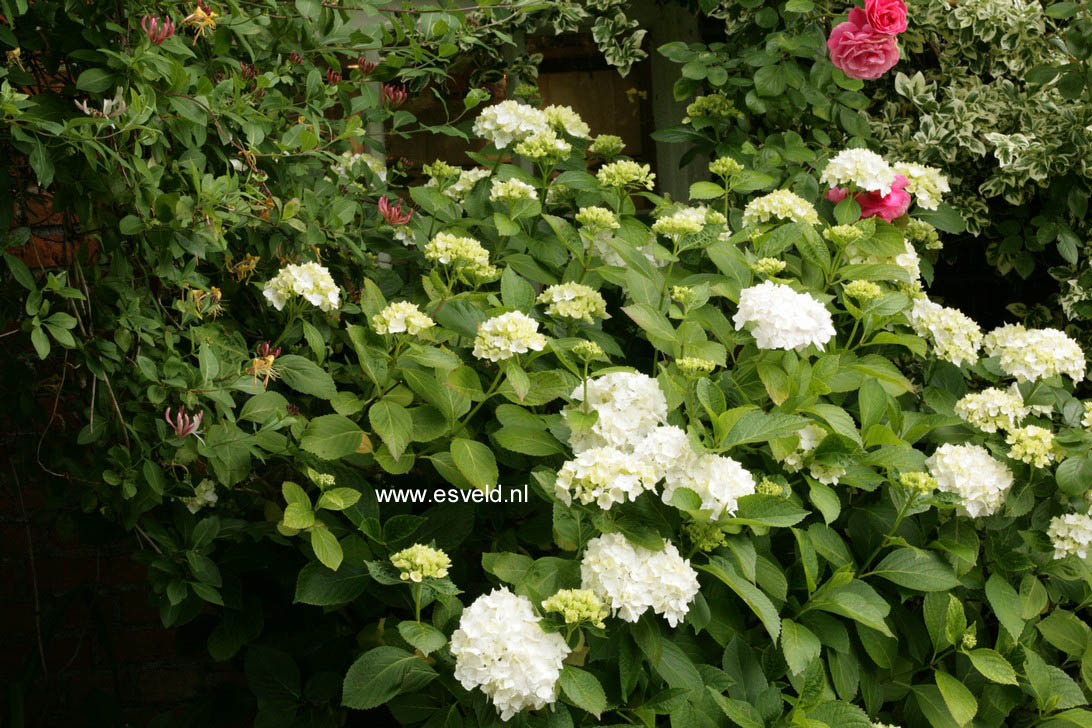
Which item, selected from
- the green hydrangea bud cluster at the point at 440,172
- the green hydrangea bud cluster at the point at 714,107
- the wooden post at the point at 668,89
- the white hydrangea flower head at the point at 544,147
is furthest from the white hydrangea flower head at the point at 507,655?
the wooden post at the point at 668,89

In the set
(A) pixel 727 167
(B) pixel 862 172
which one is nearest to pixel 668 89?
(A) pixel 727 167

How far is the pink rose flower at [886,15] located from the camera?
79.1 inches

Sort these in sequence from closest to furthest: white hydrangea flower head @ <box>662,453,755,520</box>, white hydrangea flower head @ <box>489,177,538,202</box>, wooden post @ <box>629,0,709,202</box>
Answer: white hydrangea flower head @ <box>662,453,755,520</box> < white hydrangea flower head @ <box>489,177,538,202</box> < wooden post @ <box>629,0,709,202</box>

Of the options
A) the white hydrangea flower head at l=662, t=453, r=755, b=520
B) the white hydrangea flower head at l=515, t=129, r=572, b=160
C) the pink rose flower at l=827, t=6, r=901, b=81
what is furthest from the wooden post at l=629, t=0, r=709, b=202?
the white hydrangea flower head at l=662, t=453, r=755, b=520

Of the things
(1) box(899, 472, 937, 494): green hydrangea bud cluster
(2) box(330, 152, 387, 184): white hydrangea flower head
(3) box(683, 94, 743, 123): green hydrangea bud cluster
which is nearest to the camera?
(1) box(899, 472, 937, 494): green hydrangea bud cluster

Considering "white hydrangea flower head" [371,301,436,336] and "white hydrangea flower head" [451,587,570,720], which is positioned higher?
"white hydrangea flower head" [371,301,436,336]

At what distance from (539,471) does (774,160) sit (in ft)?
3.59

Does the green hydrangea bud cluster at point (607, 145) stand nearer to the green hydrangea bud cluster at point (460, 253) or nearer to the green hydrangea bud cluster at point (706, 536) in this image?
the green hydrangea bud cluster at point (460, 253)

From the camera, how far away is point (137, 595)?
233 centimetres

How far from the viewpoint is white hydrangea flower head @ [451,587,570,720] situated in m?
1.16

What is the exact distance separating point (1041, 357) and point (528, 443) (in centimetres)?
92

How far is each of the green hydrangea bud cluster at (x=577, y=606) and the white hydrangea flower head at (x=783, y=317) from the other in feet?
1.76

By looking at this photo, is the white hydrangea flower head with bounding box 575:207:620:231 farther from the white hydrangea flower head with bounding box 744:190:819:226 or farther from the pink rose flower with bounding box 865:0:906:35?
the pink rose flower with bounding box 865:0:906:35

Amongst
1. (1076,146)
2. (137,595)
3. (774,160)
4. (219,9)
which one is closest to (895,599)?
(774,160)
